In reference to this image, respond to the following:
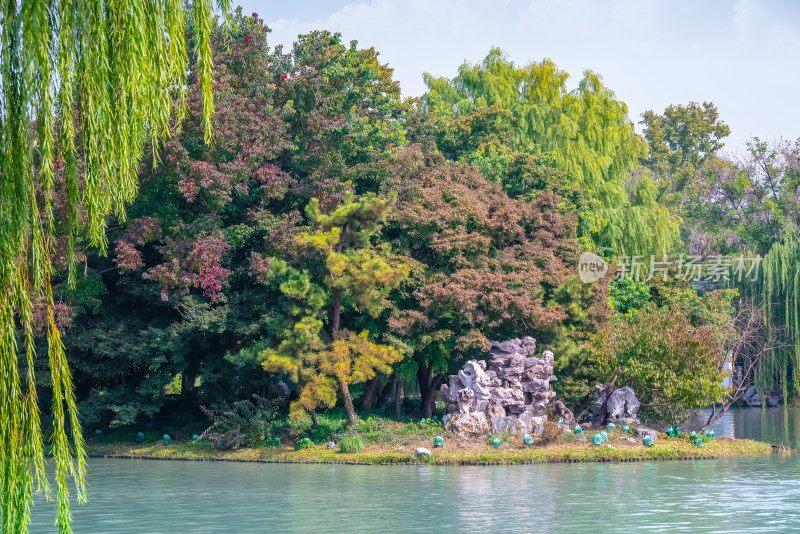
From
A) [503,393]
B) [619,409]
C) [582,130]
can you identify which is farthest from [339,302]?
[582,130]

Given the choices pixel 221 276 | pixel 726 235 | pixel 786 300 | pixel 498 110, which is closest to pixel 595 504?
pixel 221 276

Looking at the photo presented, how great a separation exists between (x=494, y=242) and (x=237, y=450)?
9011mm

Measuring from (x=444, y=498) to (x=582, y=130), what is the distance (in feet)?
63.5

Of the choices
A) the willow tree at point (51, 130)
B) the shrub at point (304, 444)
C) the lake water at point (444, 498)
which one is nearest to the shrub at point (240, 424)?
the shrub at point (304, 444)

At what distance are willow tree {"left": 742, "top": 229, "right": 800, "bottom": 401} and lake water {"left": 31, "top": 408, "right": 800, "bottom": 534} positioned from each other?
43.7 feet

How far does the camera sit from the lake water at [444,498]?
12008mm

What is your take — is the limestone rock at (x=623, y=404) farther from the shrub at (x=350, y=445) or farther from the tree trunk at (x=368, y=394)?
the tree trunk at (x=368, y=394)

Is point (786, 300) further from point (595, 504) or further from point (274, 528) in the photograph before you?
point (274, 528)

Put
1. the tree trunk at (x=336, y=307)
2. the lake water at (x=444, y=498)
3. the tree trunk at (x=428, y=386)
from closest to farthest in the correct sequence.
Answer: the lake water at (x=444, y=498) < the tree trunk at (x=336, y=307) < the tree trunk at (x=428, y=386)

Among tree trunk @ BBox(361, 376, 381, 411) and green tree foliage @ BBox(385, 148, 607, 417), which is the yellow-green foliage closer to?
green tree foliage @ BBox(385, 148, 607, 417)

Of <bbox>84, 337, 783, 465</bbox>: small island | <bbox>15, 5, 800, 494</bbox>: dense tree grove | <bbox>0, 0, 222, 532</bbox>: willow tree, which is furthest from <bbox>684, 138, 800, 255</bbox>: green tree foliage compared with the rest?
<bbox>0, 0, 222, 532</bbox>: willow tree

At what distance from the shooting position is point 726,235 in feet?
121

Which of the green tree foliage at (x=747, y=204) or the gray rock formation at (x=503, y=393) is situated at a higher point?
the green tree foliage at (x=747, y=204)

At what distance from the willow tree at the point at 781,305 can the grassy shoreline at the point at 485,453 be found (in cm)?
1136
